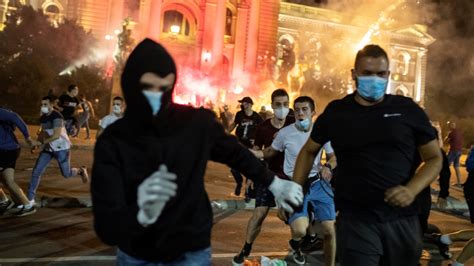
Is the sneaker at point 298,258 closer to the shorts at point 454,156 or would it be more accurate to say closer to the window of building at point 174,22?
the shorts at point 454,156

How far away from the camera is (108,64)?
33688mm

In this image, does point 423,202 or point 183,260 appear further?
point 423,202

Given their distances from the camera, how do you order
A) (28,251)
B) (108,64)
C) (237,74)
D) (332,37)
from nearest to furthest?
1. (28,251)
2. (108,64)
3. (237,74)
4. (332,37)

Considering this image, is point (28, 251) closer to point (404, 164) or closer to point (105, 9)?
point (404, 164)

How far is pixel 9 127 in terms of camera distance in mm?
6766

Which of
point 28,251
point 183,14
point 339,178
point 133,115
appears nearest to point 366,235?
point 339,178

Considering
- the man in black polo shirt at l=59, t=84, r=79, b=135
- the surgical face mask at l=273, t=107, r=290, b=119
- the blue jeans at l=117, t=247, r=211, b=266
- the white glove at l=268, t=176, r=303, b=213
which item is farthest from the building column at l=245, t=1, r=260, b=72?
the blue jeans at l=117, t=247, r=211, b=266

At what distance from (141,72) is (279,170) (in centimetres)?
342

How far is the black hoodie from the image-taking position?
2.00 m

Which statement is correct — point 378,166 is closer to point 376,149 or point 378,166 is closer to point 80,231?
point 376,149

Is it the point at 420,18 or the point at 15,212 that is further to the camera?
the point at 420,18

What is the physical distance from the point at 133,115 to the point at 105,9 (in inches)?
1444

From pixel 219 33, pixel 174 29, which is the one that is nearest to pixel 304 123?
pixel 219 33

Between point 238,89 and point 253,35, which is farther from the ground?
point 253,35
